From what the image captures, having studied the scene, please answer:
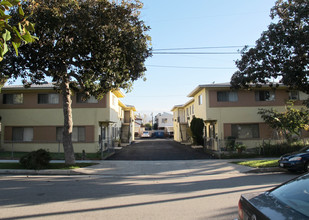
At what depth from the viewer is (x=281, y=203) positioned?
9.15 feet

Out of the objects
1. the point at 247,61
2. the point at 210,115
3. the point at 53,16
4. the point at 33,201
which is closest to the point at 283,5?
the point at 247,61

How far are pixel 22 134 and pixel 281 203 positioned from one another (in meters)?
22.0

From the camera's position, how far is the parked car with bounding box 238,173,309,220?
250 cm

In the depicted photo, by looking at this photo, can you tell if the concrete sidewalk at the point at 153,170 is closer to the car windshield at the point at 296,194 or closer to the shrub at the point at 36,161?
the shrub at the point at 36,161

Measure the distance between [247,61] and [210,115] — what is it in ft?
21.9

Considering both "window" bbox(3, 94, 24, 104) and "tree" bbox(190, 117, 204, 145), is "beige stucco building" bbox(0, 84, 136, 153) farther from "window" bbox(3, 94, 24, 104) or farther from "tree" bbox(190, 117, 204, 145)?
"tree" bbox(190, 117, 204, 145)

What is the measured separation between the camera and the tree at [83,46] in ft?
35.1

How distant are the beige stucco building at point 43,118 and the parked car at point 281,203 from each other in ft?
59.1

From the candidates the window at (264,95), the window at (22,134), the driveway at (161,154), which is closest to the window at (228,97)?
the window at (264,95)

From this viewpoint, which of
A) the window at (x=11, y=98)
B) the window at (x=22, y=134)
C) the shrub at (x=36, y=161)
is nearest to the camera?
the shrub at (x=36, y=161)

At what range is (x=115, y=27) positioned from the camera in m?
11.3

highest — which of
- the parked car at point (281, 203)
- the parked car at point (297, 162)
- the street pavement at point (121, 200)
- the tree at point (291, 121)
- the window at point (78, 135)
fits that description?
the tree at point (291, 121)

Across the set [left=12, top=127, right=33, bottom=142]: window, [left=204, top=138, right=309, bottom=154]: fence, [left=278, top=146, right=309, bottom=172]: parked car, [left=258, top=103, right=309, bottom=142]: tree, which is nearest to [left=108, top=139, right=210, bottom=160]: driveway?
[left=204, top=138, right=309, bottom=154]: fence

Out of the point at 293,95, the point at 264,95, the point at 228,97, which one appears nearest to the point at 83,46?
the point at 228,97
